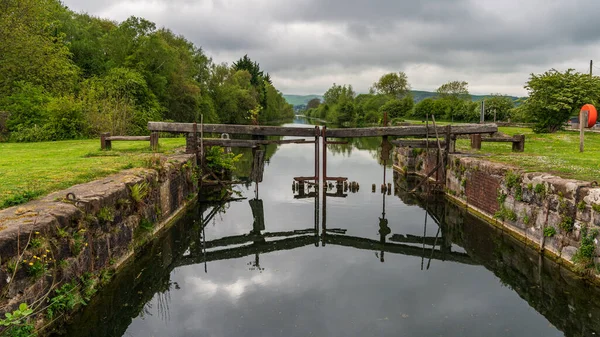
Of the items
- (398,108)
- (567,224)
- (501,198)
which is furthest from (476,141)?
(398,108)

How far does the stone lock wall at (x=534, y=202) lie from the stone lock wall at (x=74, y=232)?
9.14 meters

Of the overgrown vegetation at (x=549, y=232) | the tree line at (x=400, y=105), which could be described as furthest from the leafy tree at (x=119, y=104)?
the tree line at (x=400, y=105)

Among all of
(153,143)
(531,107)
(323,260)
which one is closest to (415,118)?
(531,107)

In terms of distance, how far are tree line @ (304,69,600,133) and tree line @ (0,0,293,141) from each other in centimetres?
1828

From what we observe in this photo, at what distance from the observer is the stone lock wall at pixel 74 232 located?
479 centimetres

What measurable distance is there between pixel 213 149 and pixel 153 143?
105 inches

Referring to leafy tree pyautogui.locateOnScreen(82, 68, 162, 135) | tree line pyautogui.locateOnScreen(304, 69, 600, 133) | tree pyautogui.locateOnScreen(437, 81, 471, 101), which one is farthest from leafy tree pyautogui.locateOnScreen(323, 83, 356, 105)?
leafy tree pyautogui.locateOnScreen(82, 68, 162, 135)

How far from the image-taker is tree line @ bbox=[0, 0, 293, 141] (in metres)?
20.4

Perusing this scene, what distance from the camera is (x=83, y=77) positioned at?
31.2 meters

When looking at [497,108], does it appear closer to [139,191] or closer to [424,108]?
[424,108]

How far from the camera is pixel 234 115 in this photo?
194 feet

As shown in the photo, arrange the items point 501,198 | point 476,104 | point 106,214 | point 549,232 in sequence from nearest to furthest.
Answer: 1. point 106,214
2. point 549,232
3. point 501,198
4. point 476,104

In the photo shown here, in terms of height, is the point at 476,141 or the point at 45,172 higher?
the point at 476,141

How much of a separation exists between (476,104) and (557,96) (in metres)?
31.7
